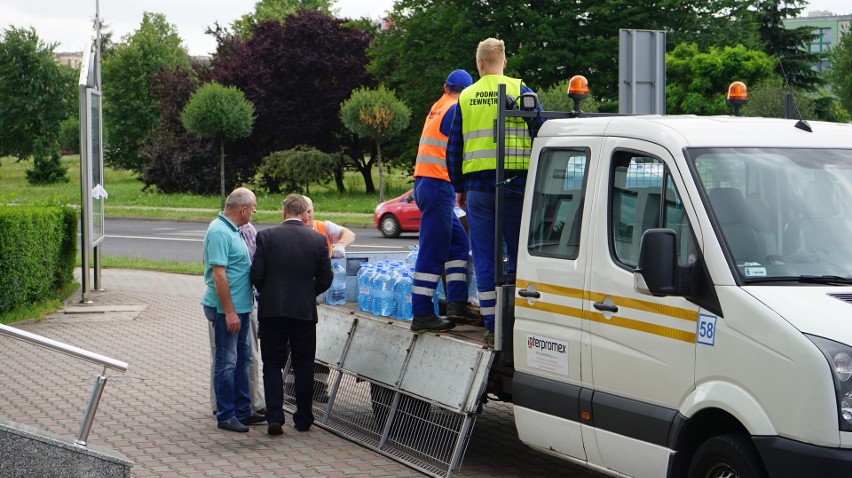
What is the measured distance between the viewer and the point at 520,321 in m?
7.04

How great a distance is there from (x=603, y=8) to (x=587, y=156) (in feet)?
138

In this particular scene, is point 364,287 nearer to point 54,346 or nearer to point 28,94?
point 54,346

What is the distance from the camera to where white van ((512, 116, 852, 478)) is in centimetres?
516

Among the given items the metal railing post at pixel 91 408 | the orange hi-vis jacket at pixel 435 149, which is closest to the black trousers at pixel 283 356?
the orange hi-vis jacket at pixel 435 149

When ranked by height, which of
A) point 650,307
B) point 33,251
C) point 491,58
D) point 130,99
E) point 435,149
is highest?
point 130,99

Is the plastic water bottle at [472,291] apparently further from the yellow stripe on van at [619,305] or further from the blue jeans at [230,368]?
the blue jeans at [230,368]

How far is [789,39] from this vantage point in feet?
192

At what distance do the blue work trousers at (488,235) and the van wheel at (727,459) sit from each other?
81.8 inches

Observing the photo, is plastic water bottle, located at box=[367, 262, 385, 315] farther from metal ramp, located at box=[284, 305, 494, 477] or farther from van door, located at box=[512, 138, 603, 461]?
van door, located at box=[512, 138, 603, 461]

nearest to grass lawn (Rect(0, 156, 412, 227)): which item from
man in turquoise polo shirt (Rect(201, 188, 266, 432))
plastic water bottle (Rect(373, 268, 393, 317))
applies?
man in turquoise polo shirt (Rect(201, 188, 266, 432))

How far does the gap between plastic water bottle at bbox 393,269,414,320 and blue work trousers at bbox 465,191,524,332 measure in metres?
1.24

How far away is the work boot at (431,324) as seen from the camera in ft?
26.3

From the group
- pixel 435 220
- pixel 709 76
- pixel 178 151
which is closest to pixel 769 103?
pixel 709 76

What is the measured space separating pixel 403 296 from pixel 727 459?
3.76 meters
